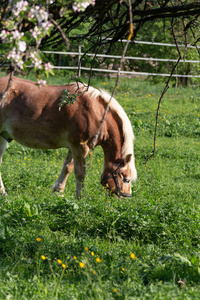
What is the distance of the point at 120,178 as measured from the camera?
263 inches

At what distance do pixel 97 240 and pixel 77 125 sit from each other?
247 cm

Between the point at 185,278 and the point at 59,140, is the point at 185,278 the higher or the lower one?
the lower one

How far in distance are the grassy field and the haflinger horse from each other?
403 mm

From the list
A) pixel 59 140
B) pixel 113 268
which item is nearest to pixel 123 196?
pixel 59 140

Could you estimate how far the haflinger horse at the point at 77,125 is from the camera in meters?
6.63

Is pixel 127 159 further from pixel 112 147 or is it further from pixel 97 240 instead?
pixel 97 240

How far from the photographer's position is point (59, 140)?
693cm

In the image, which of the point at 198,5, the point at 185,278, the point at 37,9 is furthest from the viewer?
the point at 185,278

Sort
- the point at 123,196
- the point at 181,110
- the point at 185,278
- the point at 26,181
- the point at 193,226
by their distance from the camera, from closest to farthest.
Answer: the point at 185,278 < the point at 193,226 < the point at 123,196 < the point at 26,181 < the point at 181,110

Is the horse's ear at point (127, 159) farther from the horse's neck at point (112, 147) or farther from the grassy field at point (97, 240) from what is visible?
the grassy field at point (97, 240)

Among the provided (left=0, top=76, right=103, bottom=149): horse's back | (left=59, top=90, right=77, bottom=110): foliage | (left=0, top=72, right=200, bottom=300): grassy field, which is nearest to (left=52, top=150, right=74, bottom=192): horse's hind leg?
(left=0, top=72, right=200, bottom=300): grassy field

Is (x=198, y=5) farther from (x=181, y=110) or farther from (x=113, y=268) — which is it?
(x=181, y=110)

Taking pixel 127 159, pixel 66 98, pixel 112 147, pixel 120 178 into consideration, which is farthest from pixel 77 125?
pixel 66 98

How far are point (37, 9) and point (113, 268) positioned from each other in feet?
8.29
